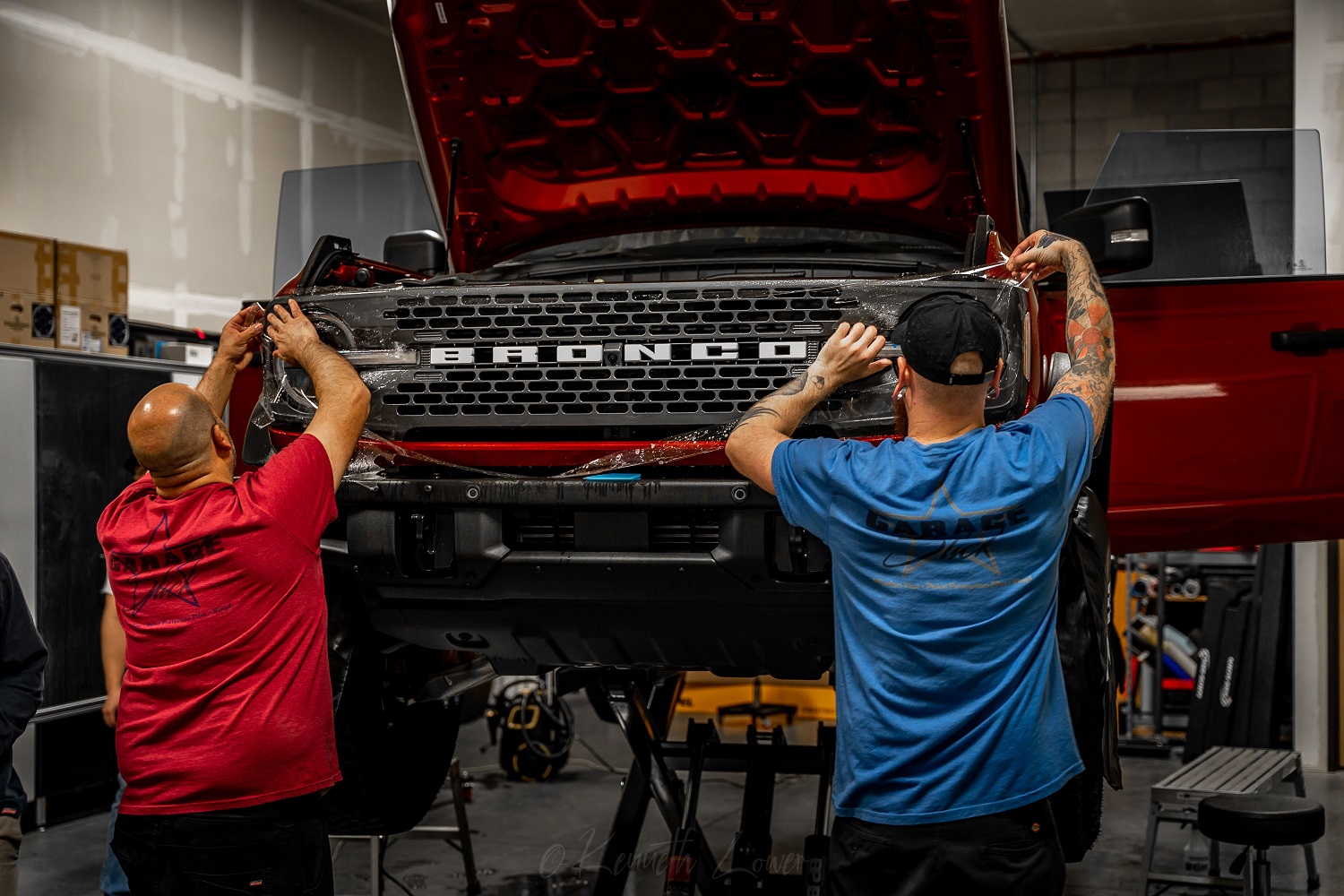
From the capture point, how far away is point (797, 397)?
96.9 inches

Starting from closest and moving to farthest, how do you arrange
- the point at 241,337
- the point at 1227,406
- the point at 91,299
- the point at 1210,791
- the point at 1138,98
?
1. the point at 241,337
2. the point at 1227,406
3. the point at 1210,791
4. the point at 91,299
5. the point at 1138,98

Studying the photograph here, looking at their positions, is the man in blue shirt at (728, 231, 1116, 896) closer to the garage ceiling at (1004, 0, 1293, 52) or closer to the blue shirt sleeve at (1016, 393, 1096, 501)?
the blue shirt sleeve at (1016, 393, 1096, 501)

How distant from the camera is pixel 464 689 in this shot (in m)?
3.36

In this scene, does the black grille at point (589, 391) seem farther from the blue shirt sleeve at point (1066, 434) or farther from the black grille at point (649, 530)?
the blue shirt sleeve at point (1066, 434)

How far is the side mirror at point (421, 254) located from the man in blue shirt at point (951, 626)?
1970 millimetres

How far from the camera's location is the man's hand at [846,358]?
2.49 metres

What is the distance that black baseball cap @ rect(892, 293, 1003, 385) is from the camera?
6.94 feet

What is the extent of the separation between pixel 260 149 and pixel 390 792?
7.18 meters

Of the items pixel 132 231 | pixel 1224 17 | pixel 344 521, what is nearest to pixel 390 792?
pixel 344 521

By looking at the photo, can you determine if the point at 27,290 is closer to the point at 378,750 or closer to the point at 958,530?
the point at 378,750

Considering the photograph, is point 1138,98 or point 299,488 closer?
point 299,488

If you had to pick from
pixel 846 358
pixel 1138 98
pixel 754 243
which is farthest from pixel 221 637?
pixel 1138 98

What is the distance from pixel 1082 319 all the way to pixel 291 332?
5.59ft

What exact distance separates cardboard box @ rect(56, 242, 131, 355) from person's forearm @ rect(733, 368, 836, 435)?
5073 mm
